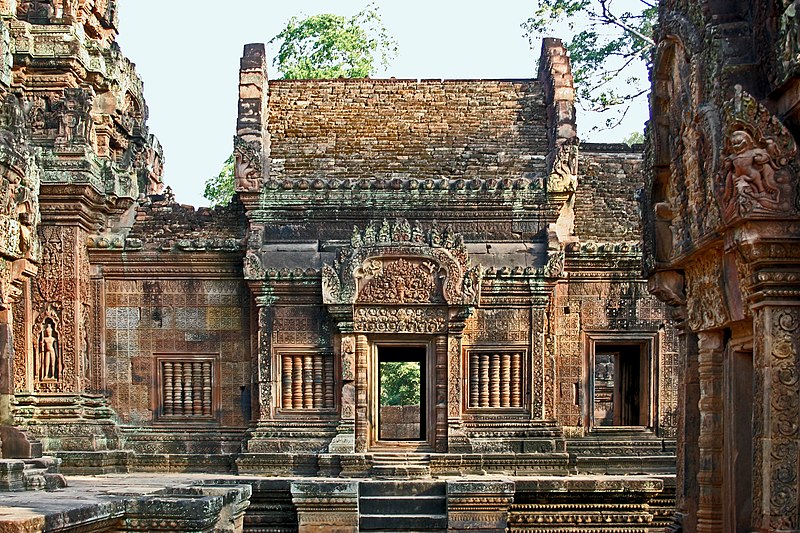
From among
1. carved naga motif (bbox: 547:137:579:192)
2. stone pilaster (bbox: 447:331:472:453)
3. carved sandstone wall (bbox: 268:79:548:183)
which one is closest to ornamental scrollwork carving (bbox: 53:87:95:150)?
carved sandstone wall (bbox: 268:79:548:183)

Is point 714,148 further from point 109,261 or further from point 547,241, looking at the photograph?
point 109,261

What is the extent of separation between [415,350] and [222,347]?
3273 mm

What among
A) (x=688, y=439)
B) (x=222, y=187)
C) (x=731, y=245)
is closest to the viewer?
(x=731, y=245)

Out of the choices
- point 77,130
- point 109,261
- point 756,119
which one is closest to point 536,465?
point 109,261

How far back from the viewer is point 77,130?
16.4m

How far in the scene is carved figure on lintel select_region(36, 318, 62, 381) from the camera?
16.1 m

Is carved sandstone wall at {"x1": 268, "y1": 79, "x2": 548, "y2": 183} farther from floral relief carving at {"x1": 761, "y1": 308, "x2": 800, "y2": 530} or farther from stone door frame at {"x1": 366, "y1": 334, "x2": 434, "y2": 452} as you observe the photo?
floral relief carving at {"x1": 761, "y1": 308, "x2": 800, "y2": 530}

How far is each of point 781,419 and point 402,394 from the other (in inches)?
1042

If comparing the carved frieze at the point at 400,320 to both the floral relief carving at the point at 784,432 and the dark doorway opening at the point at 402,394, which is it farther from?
the floral relief carving at the point at 784,432

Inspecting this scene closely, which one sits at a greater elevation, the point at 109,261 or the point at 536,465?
the point at 109,261

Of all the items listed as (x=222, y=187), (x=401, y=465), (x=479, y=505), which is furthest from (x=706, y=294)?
(x=222, y=187)

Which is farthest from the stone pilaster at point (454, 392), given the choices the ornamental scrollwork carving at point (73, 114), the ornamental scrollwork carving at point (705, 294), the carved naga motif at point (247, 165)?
the ornamental scrollwork carving at point (705, 294)

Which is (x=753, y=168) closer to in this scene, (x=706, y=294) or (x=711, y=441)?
(x=706, y=294)

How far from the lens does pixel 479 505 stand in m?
14.0
